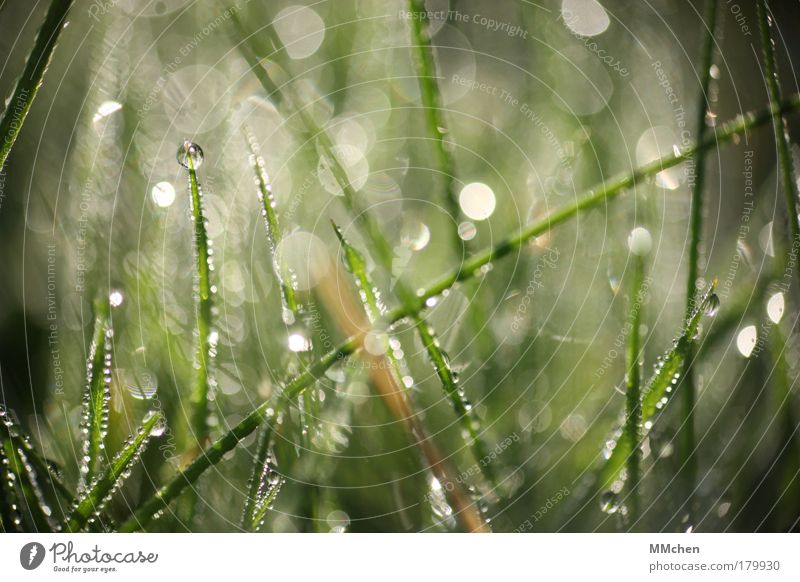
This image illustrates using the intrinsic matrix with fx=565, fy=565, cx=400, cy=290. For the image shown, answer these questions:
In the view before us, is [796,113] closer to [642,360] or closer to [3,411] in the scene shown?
[642,360]

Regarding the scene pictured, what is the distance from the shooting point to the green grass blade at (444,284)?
0.33 m

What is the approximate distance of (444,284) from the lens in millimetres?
361

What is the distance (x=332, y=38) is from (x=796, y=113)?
0.34 meters

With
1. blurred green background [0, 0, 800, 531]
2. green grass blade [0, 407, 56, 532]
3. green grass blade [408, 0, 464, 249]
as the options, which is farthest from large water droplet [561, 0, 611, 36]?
green grass blade [0, 407, 56, 532]

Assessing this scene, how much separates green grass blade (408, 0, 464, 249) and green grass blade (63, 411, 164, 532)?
240 mm

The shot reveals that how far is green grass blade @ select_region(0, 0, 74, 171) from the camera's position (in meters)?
0.35

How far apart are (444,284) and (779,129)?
262 mm

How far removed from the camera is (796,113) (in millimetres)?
402

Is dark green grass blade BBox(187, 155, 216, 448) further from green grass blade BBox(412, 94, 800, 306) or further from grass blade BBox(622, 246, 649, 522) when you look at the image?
grass blade BBox(622, 246, 649, 522)

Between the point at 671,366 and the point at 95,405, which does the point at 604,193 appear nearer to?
the point at 671,366

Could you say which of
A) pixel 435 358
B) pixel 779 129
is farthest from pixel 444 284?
pixel 779 129

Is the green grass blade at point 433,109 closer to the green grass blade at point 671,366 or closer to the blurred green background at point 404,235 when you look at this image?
the blurred green background at point 404,235

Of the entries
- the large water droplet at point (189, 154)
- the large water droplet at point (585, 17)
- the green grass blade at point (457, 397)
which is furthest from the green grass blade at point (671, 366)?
the large water droplet at point (189, 154)
